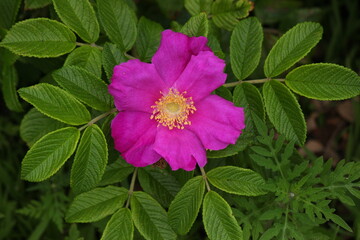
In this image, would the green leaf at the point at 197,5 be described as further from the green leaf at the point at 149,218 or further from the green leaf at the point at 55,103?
the green leaf at the point at 149,218

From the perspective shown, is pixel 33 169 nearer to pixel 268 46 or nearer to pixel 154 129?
pixel 154 129

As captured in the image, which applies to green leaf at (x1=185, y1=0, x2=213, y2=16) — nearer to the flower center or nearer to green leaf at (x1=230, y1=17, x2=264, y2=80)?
green leaf at (x1=230, y1=17, x2=264, y2=80)

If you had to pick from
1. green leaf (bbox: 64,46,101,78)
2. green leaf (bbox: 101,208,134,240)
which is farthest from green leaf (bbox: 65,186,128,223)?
green leaf (bbox: 64,46,101,78)

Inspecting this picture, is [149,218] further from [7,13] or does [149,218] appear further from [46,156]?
[7,13]

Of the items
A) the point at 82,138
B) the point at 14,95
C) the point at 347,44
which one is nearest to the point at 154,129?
the point at 82,138

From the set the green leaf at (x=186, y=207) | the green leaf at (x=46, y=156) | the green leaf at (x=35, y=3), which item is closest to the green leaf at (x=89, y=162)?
the green leaf at (x=46, y=156)

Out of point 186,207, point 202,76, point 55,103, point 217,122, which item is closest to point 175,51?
point 202,76
